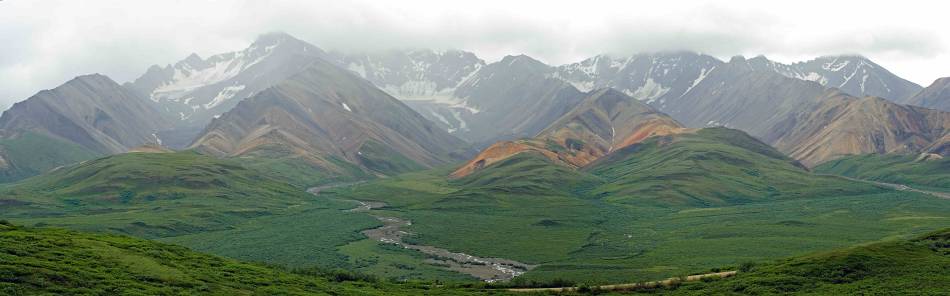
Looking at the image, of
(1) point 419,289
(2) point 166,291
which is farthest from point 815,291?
(2) point 166,291

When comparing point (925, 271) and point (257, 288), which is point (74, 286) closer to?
point (257, 288)

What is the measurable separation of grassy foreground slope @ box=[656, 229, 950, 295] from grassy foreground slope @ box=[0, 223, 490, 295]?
120ft

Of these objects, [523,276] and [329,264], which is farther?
[329,264]

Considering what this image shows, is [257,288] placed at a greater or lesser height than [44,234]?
lesser

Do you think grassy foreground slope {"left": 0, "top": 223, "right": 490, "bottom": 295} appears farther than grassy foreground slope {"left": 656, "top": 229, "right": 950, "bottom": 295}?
No

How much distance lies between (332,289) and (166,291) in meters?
24.5

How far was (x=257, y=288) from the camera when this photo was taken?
90375 mm

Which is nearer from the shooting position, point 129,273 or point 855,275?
point 129,273

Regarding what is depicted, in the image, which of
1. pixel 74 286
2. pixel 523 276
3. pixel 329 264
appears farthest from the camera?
pixel 329 264

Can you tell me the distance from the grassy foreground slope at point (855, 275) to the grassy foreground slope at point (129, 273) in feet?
120

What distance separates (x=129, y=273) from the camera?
83.2m

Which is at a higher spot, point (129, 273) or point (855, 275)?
point (129, 273)

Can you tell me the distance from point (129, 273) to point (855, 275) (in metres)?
85.8

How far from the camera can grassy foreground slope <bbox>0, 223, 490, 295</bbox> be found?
241ft
